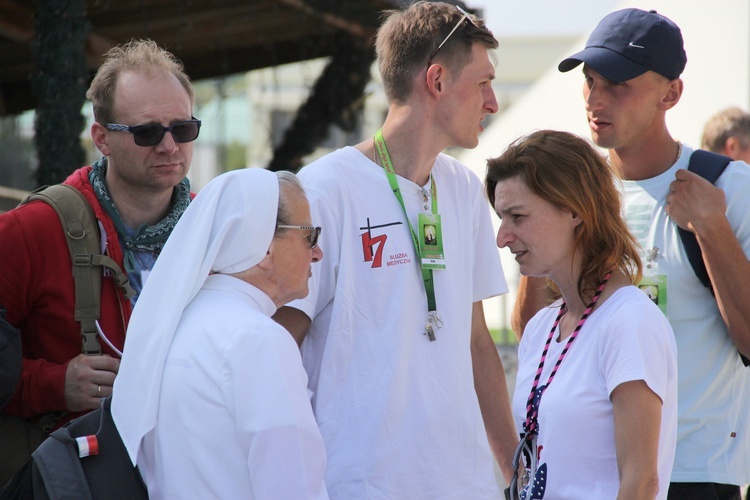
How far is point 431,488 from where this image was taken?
277 centimetres

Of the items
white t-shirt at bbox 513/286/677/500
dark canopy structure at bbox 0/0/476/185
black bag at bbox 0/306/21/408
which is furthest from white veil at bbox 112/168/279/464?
dark canopy structure at bbox 0/0/476/185

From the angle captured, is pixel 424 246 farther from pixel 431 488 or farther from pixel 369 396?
pixel 431 488

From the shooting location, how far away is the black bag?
8.34 ft

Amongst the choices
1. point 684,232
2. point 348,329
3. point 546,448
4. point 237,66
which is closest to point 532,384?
point 546,448

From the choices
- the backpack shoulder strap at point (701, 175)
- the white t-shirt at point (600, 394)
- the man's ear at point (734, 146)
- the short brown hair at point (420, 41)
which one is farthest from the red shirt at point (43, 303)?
the man's ear at point (734, 146)

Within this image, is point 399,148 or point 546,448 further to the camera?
point 399,148

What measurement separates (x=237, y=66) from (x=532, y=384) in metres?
6.30

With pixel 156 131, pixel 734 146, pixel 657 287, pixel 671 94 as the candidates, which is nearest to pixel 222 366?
pixel 156 131

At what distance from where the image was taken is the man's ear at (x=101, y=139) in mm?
3062

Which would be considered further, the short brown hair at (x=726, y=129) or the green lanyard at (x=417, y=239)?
the short brown hair at (x=726, y=129)

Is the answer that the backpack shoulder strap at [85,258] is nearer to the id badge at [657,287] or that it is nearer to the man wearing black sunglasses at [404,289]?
the man wearing black sunglasses at [404,289]

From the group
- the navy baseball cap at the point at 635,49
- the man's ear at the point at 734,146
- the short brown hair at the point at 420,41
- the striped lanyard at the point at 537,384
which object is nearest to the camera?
the striped lanyard at the point at 537,384

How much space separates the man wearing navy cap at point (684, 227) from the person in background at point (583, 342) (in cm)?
42

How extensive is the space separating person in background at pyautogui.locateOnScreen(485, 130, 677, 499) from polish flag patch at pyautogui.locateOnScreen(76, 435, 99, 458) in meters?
1.10
